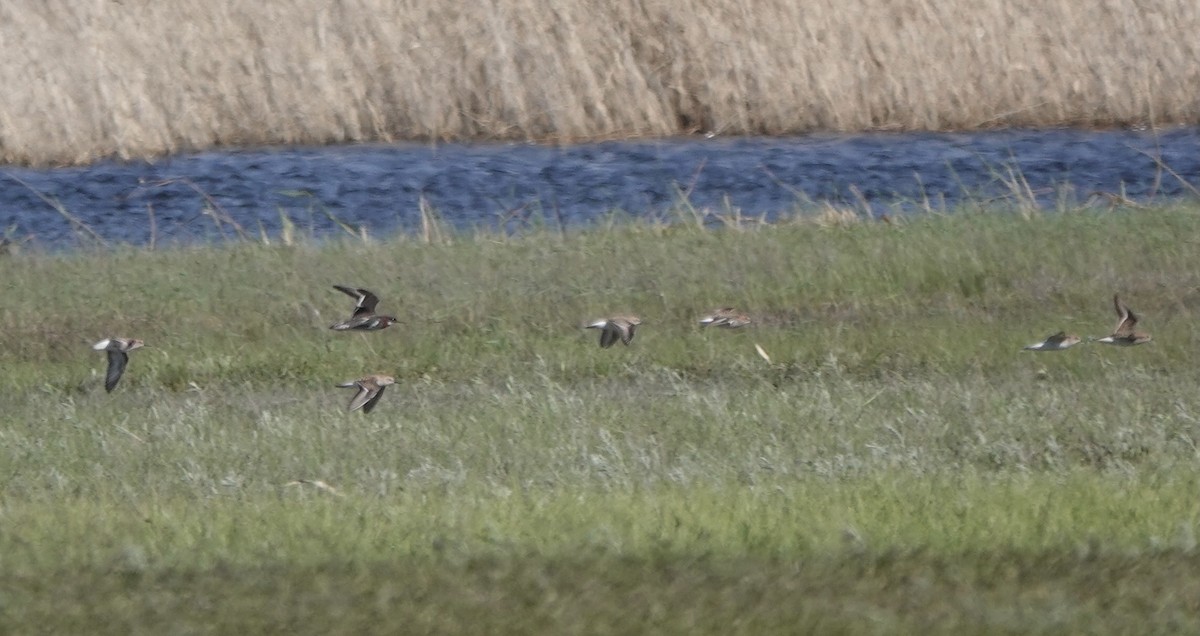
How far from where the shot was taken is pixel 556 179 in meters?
18.0

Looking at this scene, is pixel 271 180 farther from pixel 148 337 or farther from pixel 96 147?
pixel 148 337

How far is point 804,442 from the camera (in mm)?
7605

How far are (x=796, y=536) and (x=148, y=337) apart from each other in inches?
244

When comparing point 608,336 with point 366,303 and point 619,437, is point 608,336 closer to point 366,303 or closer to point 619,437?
point 366,303

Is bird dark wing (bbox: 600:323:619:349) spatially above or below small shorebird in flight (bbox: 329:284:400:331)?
below

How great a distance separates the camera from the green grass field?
5207 mm

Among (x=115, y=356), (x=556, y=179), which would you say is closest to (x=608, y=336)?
(x=115, y=356)

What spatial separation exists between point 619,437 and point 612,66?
12265 mm

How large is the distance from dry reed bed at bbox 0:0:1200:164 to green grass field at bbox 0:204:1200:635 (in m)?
5.46

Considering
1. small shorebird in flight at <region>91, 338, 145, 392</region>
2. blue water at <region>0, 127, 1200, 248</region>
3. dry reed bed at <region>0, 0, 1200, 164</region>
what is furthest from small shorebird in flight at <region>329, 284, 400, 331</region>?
dry reed bed at <region>0, 0, 1200, 164</region>

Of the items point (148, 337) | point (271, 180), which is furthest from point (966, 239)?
point (271, 180)

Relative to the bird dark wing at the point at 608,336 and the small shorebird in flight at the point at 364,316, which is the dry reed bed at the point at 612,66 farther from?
the bird dark wing at the point at 608,336

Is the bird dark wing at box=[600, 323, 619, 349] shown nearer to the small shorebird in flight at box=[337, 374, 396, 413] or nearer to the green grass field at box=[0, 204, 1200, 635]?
the green grass field at box=[0, 204, 1200, 635]

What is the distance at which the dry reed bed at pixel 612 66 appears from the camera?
19109 mm
